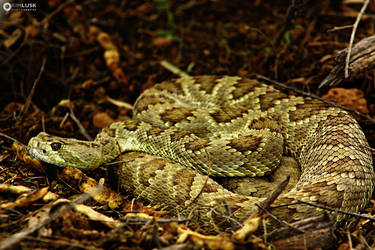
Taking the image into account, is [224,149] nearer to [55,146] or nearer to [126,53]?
[55,146]

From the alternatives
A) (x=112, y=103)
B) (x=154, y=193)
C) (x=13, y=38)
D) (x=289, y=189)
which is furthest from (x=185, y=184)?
(x=13, y=38)

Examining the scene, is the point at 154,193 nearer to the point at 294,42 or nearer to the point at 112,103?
the point at 112,103

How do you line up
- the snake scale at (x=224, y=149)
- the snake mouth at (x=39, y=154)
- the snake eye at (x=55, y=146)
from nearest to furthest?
the snake scale at (x=224, y=149), the snake mouth at (x=39, y=154), the snake eye at (x=55, y=146)

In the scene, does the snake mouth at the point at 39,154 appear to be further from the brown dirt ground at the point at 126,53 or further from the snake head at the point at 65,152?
the brown dirt ground at the point at 126,53

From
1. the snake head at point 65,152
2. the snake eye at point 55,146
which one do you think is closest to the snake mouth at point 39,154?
the snake head at point 65,152

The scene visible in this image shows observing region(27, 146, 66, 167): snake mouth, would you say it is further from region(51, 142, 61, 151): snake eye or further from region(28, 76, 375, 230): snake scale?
region(51, 142, 61, 151): snake eye
